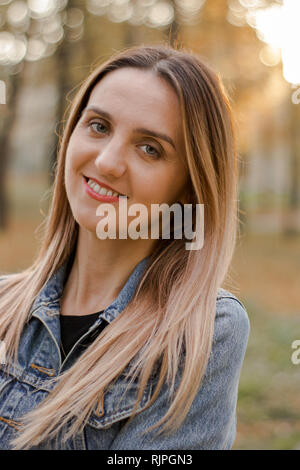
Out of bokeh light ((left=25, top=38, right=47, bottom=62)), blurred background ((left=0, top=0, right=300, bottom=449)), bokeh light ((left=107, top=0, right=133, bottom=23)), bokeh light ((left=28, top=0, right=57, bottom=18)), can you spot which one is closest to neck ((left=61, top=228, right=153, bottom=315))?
blurred background ((left=0, top=0, right=300, bottom=449))

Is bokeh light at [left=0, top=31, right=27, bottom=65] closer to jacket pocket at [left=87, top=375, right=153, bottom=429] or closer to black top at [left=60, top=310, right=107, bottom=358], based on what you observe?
black top at [left=60, top=310, right=107, bottom=358]

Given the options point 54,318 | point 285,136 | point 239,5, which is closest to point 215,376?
point 54,318

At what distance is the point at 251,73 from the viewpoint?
12.2 metres

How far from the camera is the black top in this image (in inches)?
Answer: 75.3

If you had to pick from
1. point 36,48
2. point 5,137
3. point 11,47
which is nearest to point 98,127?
point 36,48

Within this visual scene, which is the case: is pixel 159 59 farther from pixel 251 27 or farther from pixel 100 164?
pixel 251 27

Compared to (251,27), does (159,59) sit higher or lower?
lower

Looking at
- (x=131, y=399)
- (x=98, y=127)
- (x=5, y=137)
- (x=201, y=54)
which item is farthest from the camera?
(x=5, y=137)

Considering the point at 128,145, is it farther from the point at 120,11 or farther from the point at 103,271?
the point at 120,11

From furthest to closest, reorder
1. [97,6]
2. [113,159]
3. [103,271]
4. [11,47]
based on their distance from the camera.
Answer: [11,47], [97,6], [103,271], [113,159]

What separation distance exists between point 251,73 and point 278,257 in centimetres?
532

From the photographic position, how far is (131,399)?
1704 mm

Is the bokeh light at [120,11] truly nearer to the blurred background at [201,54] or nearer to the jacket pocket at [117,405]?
the blurred background at [201,54]

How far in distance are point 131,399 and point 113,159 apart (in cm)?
80
